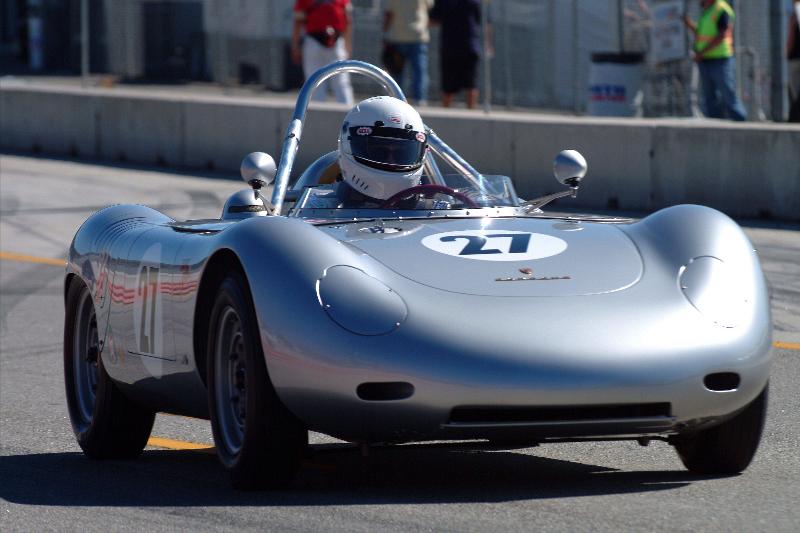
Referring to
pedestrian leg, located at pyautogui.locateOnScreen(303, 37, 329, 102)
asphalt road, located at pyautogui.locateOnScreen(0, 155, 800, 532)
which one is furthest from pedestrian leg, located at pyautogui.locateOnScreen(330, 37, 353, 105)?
asphalt road, located at pyautogui.locateOnScreen(0, 155, 800, 532)

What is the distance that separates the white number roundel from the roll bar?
1145mm

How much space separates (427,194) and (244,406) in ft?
5.62

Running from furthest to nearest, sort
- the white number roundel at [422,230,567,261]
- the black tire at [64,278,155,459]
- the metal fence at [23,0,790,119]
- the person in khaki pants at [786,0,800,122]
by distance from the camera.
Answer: the metal fence at [23,0,790,119]
the person in khaki pants at [786,0,800,122]
the black tire at [64,278,155,459]
the white number roundel at [422,230,567,261]

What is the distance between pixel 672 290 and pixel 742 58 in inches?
648

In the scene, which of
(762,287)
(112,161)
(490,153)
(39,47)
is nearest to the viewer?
(762,287)

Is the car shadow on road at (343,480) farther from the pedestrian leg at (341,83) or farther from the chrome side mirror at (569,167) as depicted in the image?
the pedestrian leg at (341,83)

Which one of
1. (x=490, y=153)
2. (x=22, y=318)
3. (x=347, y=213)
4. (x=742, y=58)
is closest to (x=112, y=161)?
(x=490, y=153)

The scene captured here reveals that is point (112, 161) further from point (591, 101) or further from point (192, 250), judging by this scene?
point (192, 250)

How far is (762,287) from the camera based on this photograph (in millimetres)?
6031

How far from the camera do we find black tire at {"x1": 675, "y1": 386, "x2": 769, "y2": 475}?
233 inches

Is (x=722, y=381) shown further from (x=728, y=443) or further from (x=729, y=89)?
(x=729, y=89)

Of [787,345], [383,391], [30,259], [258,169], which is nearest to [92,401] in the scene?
[258,169]

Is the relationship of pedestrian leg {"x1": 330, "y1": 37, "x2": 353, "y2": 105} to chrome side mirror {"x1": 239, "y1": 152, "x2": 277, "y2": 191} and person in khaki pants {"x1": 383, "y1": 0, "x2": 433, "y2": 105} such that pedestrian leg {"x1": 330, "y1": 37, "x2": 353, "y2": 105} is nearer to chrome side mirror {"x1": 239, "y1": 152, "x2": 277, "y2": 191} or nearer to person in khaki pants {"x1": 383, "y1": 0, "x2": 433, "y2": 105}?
person in khaki pants {"x1": 383, "y1": 0, "x2": 433, "y2": 105}

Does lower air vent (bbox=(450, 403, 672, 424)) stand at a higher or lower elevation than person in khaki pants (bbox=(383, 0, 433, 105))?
lower
